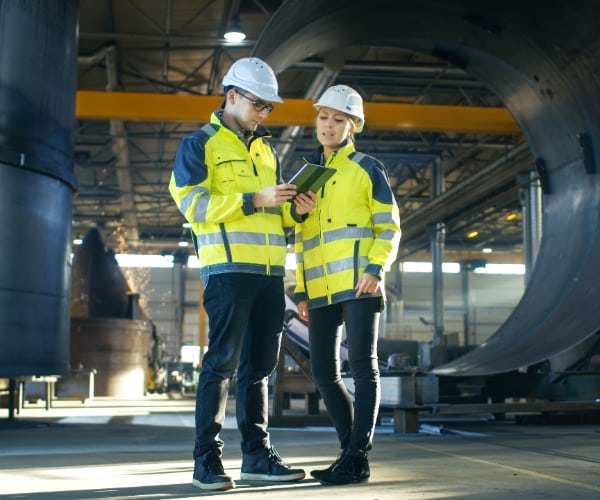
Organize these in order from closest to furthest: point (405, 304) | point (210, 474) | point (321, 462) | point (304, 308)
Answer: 1. point (210, 474)
2. point (304, 308)
3. point (321, 462)
4. point (405, 304)

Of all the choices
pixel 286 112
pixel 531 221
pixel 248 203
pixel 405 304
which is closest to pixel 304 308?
pixel 248 203

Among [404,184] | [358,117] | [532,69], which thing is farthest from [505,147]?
[358,117]

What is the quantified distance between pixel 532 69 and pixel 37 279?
13.3 ft

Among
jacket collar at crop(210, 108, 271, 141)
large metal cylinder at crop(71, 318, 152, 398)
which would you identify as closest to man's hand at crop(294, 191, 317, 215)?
jacket collar at crop(210, 108, 271, 141)

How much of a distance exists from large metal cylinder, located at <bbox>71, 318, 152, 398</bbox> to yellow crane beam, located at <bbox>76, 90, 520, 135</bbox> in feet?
11.8

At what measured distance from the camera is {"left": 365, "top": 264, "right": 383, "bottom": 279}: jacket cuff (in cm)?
294

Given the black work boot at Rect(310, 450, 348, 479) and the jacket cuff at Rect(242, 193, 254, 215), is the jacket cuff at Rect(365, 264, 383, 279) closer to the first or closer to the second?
the jacket cuff at Rect(242, 193, 254, 215)

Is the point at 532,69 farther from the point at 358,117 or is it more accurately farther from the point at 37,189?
the point at 37,189

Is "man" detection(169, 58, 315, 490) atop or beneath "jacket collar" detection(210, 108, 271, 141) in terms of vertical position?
beneath

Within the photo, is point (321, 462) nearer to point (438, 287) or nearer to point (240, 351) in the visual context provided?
point (240, 351)

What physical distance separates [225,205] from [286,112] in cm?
910

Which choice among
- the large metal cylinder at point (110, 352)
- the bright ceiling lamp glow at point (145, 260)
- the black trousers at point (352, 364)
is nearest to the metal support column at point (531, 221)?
the large metal cylinder at point (110, 352)

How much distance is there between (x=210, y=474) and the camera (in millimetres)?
2678

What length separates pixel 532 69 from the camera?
5922 mm
